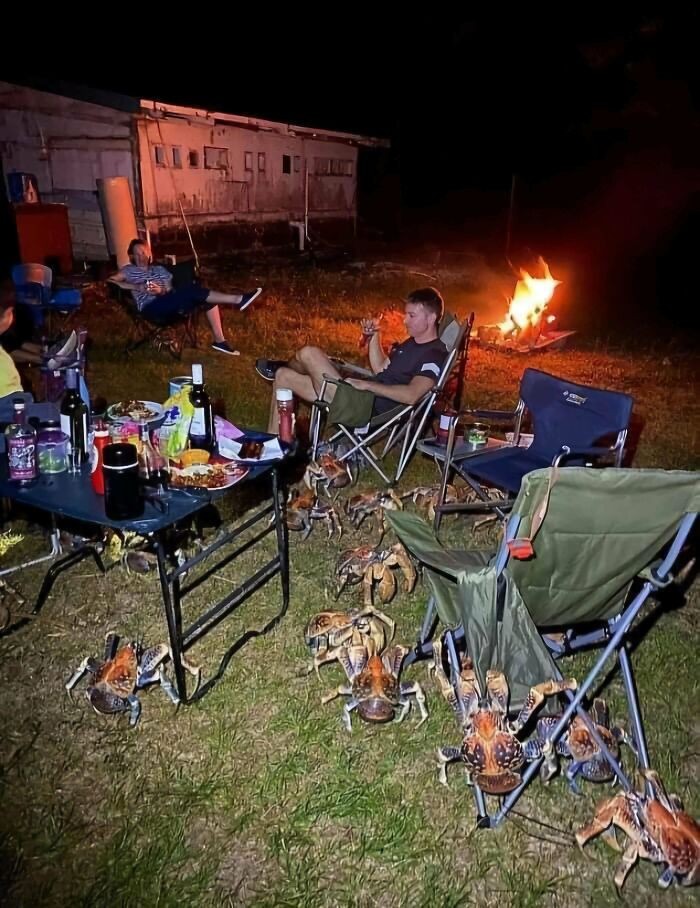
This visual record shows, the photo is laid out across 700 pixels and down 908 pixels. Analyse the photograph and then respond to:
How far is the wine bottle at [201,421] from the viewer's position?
9.66ft

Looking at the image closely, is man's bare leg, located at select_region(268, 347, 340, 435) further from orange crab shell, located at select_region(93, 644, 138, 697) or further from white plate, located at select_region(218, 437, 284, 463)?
orange crab shell, located at select_region(93, 644, 138, 697)

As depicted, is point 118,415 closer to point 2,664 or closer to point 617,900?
point 2,664

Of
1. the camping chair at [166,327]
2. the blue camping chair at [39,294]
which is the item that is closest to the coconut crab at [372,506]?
the camping chair at [166,327]

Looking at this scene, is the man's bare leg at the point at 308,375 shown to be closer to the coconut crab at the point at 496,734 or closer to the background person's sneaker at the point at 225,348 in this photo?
the coconut crab at the point at 496,734

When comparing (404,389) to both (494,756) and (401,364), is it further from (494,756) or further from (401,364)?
(494,756)

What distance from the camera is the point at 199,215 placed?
12570mm

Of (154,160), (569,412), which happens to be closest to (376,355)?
(569,412)

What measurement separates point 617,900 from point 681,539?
1.05 meters

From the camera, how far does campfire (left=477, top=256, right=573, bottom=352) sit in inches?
305

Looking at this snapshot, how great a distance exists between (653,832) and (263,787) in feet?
3.92

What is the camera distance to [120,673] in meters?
2.52

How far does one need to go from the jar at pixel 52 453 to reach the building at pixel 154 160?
945 cm

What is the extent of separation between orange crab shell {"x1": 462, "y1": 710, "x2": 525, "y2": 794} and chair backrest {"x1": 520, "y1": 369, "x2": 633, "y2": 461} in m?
1.80

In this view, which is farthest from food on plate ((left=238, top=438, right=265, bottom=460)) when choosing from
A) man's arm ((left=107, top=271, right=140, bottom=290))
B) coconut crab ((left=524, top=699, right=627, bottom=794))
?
man's arm ((left=107, top=271, right=140, bottom=290))
